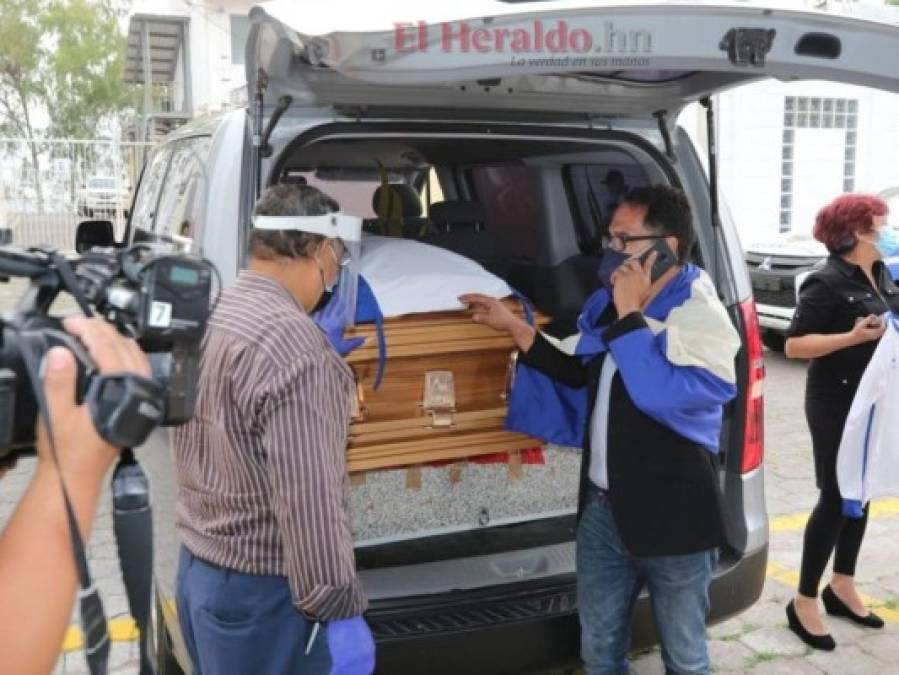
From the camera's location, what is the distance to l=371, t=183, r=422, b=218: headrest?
466 centimetres

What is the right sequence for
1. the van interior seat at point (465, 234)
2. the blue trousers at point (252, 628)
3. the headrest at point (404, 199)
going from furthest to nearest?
the headrest at point (404, 199), the van interior seat at point (465, 234), the blue trousers at point (252, 628)

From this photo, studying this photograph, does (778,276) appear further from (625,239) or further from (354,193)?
(625,239)

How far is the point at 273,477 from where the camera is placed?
1.93 meters

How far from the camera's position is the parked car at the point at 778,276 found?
8.70 m

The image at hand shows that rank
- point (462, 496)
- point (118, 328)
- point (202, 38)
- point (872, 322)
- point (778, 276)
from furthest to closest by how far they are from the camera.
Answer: point (202, 38) → point (778, 276) → point (872, 322) → point (462, 496) → point (118, 328)

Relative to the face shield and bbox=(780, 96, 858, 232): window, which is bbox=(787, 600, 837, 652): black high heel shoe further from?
bbox=(780, 96, 858, 232): window

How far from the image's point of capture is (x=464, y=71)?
2.09 meters

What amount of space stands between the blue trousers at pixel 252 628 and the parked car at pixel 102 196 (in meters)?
14.5

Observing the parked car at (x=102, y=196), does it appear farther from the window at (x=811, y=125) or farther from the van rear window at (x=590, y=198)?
the van rear window at (x=590, y=198)

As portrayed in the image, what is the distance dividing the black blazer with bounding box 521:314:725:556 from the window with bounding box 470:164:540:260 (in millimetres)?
1560

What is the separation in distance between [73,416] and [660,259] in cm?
181

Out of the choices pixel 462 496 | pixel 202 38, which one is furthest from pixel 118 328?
pixel 202 38

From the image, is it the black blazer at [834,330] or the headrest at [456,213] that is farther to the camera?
the headrest at [456,213]

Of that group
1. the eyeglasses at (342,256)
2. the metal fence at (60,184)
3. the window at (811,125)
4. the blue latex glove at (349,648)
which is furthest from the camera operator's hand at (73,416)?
the window at (811,125)
